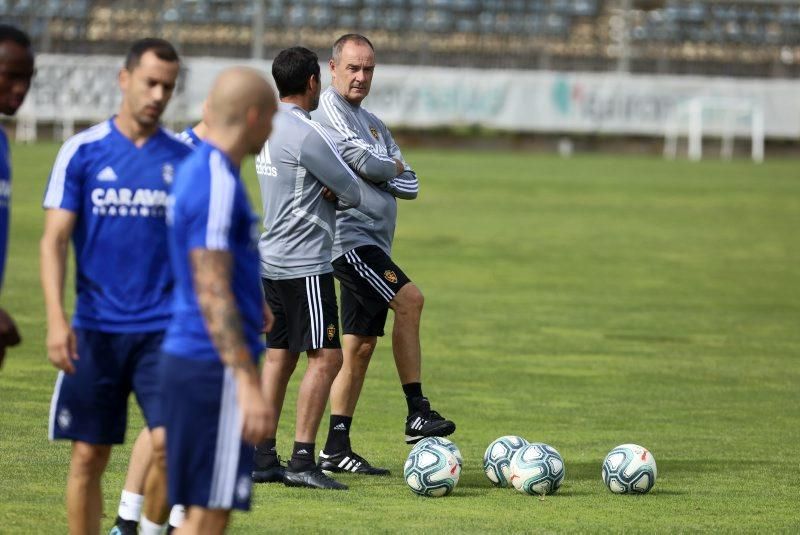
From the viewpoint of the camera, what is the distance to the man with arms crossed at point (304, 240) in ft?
25.7

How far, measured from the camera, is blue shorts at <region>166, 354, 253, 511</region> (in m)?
4.72

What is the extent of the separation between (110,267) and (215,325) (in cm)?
118

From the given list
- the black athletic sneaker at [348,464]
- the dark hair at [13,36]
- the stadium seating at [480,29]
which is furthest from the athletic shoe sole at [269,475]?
the stadium seating at [480,29]

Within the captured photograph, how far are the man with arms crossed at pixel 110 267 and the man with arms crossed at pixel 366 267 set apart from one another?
2806 mm

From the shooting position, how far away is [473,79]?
4156cm

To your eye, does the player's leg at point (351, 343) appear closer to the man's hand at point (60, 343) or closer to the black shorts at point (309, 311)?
the black shorts at point (309, 311)

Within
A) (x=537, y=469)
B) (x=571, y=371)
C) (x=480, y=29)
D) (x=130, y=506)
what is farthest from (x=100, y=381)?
(x=480, y=29)

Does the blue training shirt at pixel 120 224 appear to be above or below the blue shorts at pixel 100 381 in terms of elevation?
above

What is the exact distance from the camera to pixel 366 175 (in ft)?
27.7

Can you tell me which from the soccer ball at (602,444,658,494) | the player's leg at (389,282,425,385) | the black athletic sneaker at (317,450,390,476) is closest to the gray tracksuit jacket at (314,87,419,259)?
the player's leg at (389,282,425,385)

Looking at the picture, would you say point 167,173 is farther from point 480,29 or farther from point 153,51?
point 480,29

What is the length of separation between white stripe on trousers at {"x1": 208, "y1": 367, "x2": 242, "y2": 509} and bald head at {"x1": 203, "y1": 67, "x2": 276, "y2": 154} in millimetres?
Answer: 797

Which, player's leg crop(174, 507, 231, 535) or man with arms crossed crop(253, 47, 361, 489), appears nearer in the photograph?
player's leg crop(174, 507, 231, 535)

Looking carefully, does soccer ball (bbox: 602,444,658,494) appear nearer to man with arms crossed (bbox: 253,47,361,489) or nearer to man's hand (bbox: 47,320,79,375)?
man with arms crossed (bbox: 253,47,361,489)
